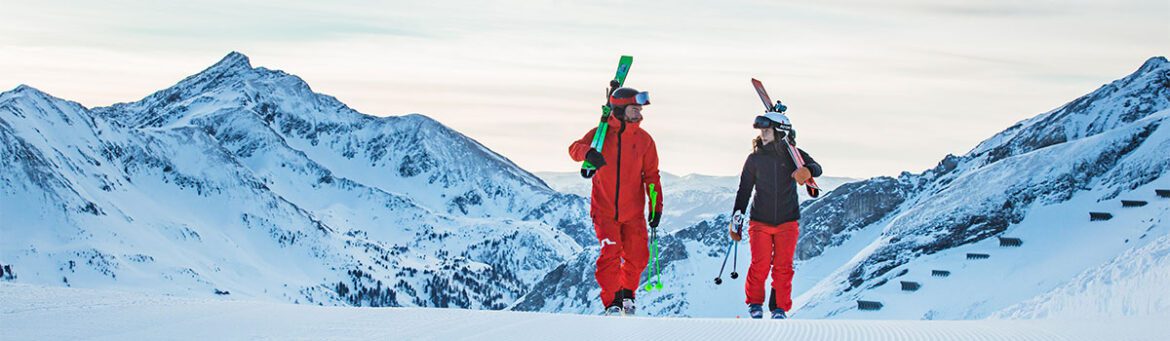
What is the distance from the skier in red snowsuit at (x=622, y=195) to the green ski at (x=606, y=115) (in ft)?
0.36

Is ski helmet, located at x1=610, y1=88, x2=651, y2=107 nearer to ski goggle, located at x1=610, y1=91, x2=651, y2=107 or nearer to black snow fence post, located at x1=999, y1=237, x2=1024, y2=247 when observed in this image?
ski goggle, located at x1=610, y1=91, x2=651, y2=107

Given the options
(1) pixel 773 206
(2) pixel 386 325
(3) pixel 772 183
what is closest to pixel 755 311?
(1) pixel 773 206

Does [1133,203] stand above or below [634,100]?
above

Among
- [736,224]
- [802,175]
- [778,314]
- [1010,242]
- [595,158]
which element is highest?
[1010,242]

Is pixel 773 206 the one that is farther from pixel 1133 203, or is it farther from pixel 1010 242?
pixel 1010 242

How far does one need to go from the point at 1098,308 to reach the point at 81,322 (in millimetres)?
23280

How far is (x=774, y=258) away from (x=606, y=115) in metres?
3.44

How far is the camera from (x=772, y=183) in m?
20.9

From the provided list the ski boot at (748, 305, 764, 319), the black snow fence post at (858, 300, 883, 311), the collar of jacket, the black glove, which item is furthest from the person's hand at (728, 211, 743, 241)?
the black snow fence post at (858, 300, 883, 311)

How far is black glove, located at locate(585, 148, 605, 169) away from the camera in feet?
64.3

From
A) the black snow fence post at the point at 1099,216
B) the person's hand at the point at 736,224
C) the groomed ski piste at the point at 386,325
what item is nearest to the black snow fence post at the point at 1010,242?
the black snow fence post at the point at 1099,216

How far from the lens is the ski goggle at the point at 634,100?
66.1 feet

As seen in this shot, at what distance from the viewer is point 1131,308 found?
25781 mm

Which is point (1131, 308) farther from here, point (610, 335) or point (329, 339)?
point (329, 339)
